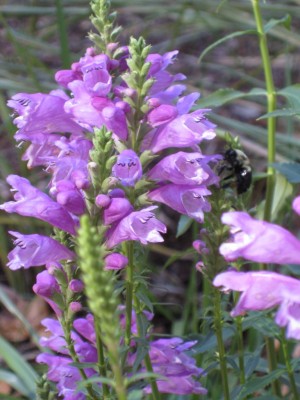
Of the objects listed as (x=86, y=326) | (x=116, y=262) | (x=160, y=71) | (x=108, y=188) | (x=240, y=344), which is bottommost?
(x=240, y=344)

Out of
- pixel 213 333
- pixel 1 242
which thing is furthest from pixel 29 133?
pixel 1 242

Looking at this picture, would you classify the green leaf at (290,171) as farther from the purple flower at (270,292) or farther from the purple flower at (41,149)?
the purple flower at (270,292)

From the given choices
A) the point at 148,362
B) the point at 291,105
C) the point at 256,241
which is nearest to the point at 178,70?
the point at 291,105

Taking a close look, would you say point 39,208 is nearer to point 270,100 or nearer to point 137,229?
point 137,229

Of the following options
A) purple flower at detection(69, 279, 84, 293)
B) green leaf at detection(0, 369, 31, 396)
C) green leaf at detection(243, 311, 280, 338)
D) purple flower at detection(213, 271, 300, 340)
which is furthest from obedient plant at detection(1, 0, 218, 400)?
green leaf at detection(0, 369, 31, 396)

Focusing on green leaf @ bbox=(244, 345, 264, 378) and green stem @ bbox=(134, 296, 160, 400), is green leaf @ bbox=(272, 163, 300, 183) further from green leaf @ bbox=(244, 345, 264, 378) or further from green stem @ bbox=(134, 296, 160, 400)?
green stem @ bbox=(134, 296, 160, 400)

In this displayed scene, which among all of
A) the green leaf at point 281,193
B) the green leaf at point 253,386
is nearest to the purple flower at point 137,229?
the green leaf at point 253,386

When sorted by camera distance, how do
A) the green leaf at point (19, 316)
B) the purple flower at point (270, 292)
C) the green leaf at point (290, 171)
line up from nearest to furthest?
the purple flower at point (270, 292), the green leaf at point (290, 171), the green leaf at point (19, 316)
